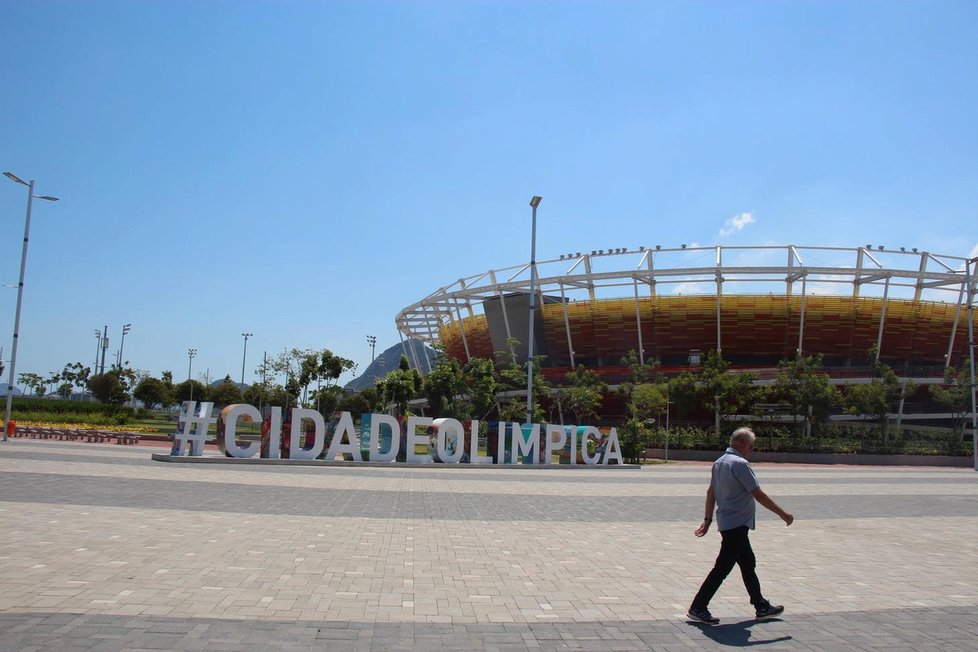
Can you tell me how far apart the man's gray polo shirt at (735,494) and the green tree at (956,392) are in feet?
168

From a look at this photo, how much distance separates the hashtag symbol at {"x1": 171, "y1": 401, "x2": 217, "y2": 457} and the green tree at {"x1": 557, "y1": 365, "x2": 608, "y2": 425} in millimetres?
27588

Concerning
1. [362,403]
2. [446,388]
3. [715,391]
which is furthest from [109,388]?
[715,391]

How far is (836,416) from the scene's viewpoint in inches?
2184

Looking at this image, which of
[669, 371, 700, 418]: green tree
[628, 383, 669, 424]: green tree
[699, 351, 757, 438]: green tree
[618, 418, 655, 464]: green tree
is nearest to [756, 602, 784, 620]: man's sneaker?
[618, 418, 655, 464]: green tree

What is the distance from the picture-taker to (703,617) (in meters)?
6.18

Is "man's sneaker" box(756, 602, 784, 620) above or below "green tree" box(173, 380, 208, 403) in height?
below

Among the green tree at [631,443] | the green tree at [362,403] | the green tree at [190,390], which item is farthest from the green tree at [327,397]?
the green tree at [631,443]

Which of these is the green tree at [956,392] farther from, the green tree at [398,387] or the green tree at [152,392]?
the green tree at [152,392]

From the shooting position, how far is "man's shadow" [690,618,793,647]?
5.74 m

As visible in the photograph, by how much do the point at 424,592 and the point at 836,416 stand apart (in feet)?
182

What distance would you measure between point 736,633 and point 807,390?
45089 millimetres

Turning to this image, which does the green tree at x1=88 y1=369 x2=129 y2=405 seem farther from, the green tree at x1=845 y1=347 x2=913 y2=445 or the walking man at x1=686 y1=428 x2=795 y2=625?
the walking man at x1=686 y1=428 x2=795 y2=625

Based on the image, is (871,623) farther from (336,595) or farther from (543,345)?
(543,345)

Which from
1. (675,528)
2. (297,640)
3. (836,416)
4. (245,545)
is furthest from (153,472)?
(836,416)
